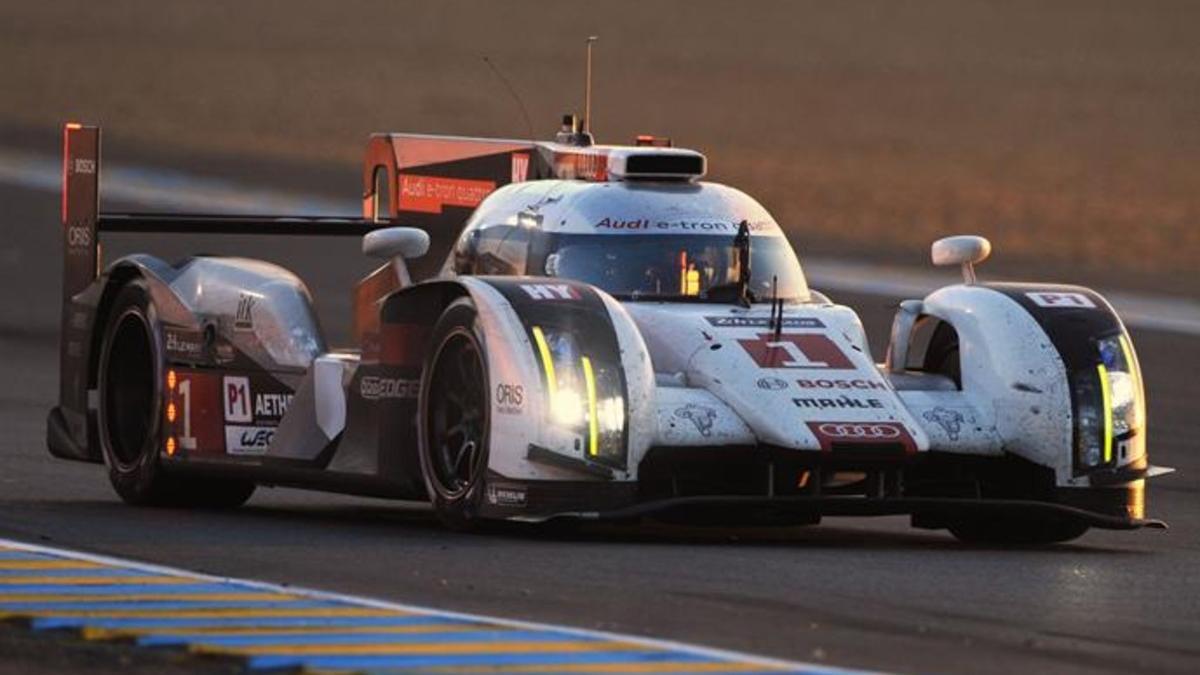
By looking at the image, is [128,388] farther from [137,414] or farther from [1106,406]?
[1106,406]

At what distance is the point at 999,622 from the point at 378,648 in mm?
2139

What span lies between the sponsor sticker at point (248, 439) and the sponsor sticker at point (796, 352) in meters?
2.55

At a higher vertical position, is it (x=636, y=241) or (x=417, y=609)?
(x=636, y=241)

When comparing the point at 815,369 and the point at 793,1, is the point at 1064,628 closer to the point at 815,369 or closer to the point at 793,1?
the point at 815,369

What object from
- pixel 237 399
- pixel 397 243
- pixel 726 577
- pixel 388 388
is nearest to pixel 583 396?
pixel 726 577

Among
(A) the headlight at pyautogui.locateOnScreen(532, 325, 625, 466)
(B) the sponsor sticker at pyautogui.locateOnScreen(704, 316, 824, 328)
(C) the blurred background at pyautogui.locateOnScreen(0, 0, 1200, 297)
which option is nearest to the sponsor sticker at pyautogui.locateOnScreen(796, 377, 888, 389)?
(B) the sponsor sticker at pyautogui.locateOnScreen(704, 316, 824, 328)

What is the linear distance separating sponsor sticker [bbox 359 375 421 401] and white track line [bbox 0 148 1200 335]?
15.9 metres

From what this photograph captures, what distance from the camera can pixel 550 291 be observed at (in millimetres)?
11914

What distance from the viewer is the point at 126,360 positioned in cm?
1479

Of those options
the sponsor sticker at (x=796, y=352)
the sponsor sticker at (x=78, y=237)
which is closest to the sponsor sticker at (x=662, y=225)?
the sponsor sticker at (x=796, y=352)

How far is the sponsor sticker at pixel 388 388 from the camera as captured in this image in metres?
12.6

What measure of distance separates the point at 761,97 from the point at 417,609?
3956 cm

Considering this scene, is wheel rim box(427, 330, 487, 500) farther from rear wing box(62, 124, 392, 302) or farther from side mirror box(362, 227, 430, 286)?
rear wing box(62, 124, 392, 302)

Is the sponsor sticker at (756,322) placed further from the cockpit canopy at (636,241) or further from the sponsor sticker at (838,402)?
the sponsor sticker at (838,402)
